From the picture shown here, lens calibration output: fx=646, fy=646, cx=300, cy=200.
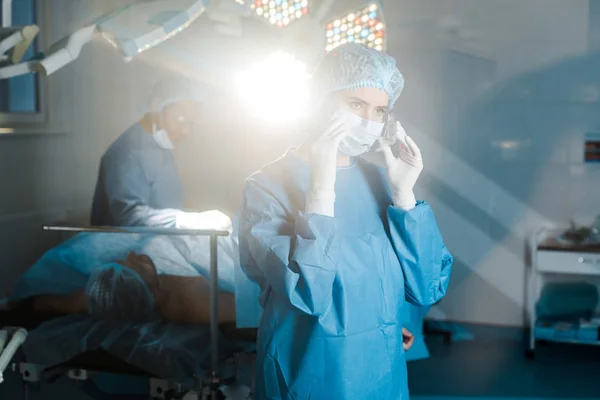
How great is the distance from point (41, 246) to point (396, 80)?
1.65 metres

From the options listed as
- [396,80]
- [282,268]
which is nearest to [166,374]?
[282,268]

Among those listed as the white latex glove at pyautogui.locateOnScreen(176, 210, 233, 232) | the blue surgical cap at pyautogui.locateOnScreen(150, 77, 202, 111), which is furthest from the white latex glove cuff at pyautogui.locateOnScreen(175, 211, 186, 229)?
the blue surgical cap at pyautogui.locateOnScreen(150, 77, 202, 111)

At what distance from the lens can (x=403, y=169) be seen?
1571 mm

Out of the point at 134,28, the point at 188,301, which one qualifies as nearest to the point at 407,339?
the point at 188,301

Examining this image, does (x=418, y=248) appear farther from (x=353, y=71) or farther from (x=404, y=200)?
(x=353, y=71)

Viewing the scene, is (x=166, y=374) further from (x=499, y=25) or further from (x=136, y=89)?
(x=499, y=25)

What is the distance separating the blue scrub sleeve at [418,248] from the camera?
154cm

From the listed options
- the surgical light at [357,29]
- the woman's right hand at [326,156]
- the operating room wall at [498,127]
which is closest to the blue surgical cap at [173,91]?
→ the surgical light at [357,29]

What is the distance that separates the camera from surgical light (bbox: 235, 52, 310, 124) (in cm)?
242

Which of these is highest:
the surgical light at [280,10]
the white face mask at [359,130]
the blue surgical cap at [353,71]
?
the surgical light at [280,10]

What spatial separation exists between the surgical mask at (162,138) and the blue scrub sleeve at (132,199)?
11 centimetres

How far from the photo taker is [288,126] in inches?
95.1

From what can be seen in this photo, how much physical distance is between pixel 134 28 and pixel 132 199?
0.63m

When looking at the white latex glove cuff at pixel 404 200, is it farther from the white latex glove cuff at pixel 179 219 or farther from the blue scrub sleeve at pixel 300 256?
the white latex glove cuff at pixel 179 219
